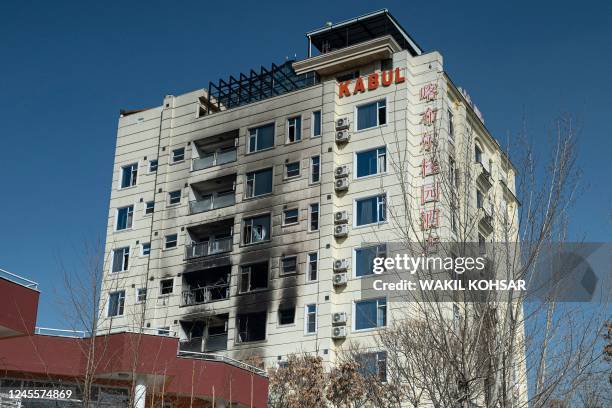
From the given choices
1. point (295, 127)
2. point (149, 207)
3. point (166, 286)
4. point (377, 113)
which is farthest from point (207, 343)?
point (377, 113)

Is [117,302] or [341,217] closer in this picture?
[341,217]

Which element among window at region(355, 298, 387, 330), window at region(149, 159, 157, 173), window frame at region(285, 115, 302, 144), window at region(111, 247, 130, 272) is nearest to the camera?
window at region(355, 298, 387, 330)

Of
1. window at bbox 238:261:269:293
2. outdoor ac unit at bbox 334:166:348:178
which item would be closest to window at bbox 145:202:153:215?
window at bbox 238:261:269:293

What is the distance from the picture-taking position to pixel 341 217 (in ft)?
133

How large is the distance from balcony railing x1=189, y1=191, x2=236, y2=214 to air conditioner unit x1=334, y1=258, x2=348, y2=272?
24.4 ft

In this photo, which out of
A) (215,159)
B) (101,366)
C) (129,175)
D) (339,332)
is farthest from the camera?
(129,175)

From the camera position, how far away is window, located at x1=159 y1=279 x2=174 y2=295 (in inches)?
1766

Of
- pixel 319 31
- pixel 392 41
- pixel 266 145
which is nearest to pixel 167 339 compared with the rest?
pixel 266 145

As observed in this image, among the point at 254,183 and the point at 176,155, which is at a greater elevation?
the point at 176,155

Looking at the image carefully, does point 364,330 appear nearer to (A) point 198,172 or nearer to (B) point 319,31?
(A) point 198,172

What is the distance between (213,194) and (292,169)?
18.4ft

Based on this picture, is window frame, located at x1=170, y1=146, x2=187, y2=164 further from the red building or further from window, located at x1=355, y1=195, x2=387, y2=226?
the red building

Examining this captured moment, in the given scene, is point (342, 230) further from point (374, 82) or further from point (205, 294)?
point (205, 294)

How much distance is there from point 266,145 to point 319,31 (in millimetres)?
7700
